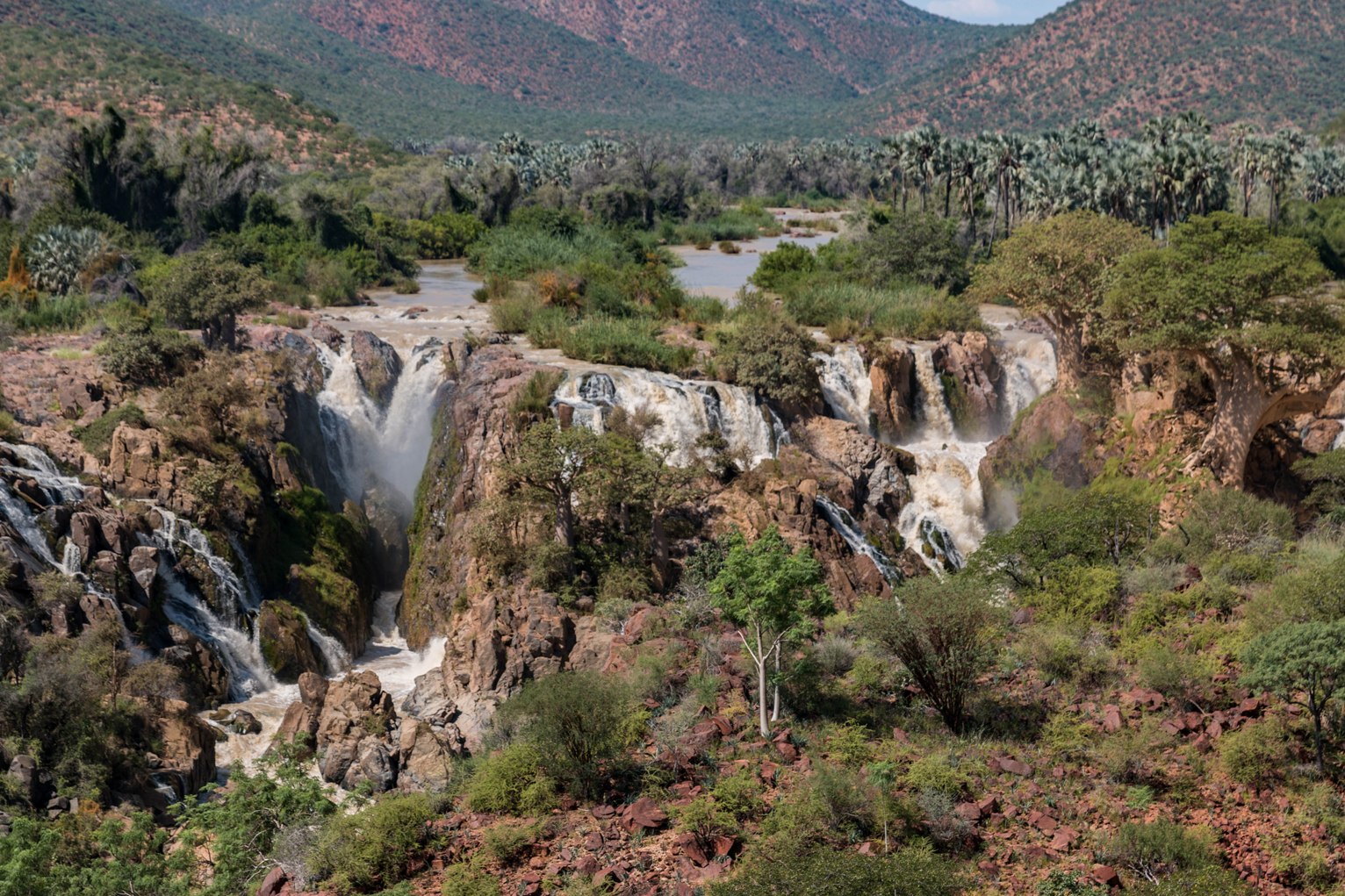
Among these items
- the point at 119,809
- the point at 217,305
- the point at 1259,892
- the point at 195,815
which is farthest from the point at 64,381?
the point at 1259,892

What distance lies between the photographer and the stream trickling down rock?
83.9 ft

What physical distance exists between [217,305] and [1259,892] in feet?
101

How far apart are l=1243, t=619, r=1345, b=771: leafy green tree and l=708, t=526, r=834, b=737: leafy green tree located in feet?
20.6

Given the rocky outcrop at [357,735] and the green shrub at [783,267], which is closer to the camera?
the rocky outcrop at [357,735]

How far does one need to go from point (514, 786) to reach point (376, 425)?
2156 centimetres

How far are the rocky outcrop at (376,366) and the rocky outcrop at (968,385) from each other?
17829 mm

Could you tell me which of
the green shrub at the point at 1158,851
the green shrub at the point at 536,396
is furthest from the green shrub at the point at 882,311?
the green shrub at the point at 1158,851

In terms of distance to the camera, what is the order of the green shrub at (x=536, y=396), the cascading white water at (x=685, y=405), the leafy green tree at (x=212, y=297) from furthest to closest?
the leafy green tree at (x=212, y=297), the cascading white water at (x=685, y=405), the green shrub at (x=536, y=396)

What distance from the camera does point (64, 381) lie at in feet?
99.7

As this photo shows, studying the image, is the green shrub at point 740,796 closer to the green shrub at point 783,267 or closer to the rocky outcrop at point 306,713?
the rocky outcrop at point 306,713

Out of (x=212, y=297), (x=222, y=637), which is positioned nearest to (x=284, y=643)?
(x=222, y=637)

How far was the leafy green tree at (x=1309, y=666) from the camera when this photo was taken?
49.6 feet

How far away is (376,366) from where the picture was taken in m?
37.2

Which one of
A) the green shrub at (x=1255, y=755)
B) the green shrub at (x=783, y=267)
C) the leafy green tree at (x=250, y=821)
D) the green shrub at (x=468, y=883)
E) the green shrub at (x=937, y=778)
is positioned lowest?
the leafy green tree at (x=250, y=821)
